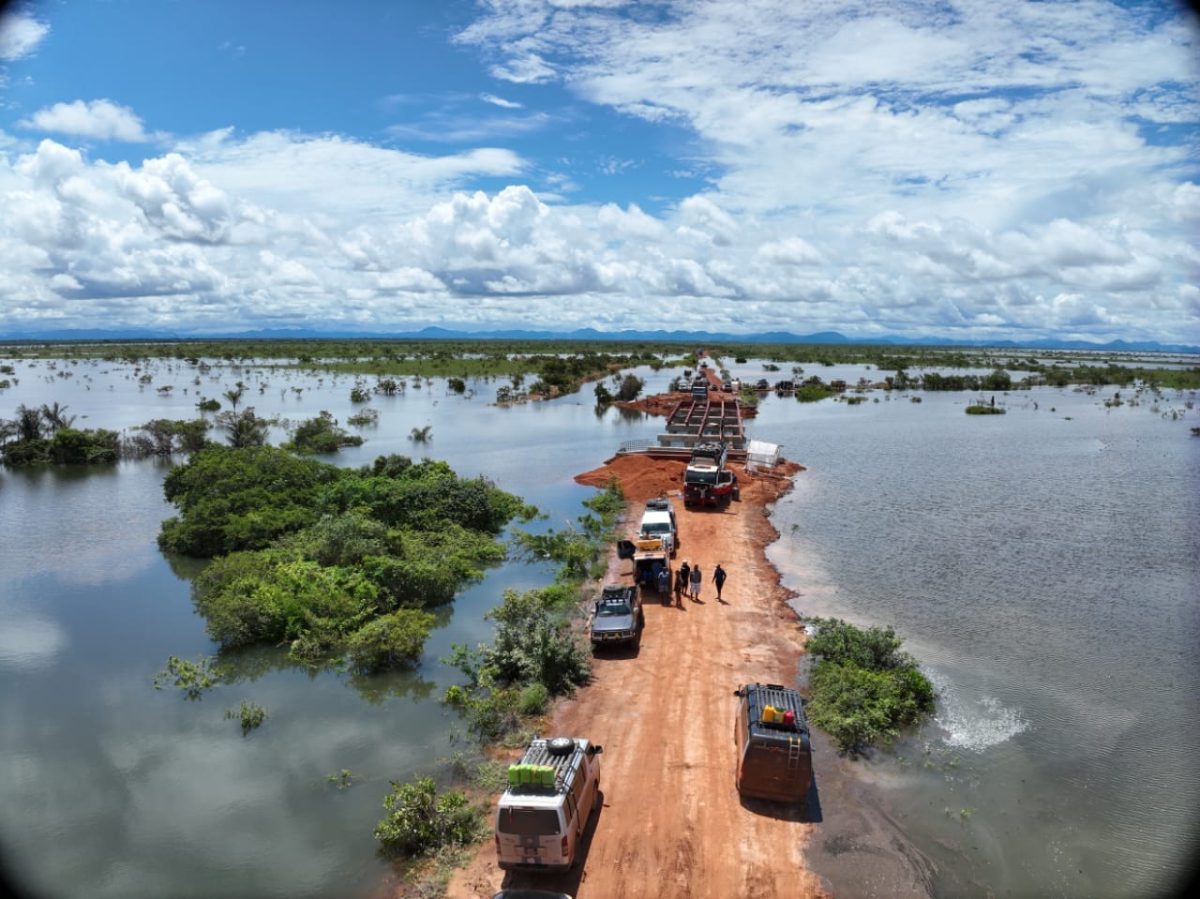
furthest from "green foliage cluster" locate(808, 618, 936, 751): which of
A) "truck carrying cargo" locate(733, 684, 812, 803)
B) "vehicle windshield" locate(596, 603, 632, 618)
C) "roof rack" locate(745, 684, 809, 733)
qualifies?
"vehicle windshield" locate(596, 603, 632, 618)

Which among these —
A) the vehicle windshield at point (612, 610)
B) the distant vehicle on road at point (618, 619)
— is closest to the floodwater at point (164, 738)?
the distant vehicle on road at point (618, 619)

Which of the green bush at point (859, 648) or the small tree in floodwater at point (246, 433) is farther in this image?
the small tree in floodwater at point (246, 433)

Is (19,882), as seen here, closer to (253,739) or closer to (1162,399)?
(253,739)

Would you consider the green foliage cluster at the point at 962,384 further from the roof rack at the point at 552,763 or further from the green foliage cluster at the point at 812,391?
the roof rack at the point at 552,763

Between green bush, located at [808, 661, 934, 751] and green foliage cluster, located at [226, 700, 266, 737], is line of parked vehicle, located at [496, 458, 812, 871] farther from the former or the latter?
green foliage cluster, located at [226, 700, 266, 737]

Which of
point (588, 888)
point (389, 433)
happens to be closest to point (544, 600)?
point (588, 888)
